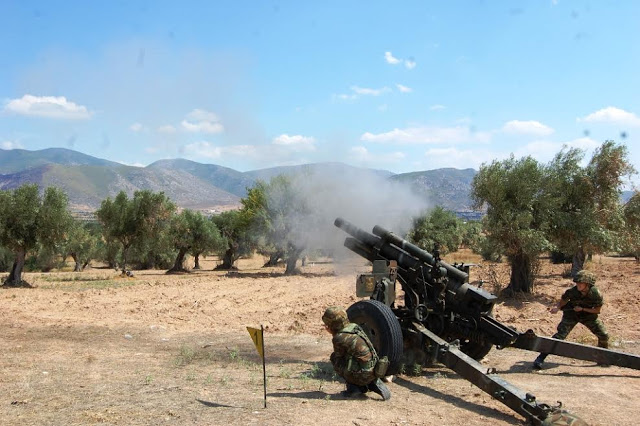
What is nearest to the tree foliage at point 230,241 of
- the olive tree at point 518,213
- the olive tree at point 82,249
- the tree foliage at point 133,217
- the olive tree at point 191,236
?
the olive tree at point 191,236

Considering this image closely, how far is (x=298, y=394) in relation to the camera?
745 centimetres

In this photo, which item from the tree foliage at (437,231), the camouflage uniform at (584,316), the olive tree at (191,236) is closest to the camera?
the camouflage uniform at (584,316)

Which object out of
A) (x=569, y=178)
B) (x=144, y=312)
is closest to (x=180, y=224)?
(x=144, y=312)

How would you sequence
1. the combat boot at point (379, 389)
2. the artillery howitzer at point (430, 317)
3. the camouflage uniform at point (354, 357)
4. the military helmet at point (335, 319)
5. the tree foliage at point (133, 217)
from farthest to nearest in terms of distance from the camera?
the tree foliage at point (133, 217) → the artillery howitzer at point (430, 317) → the military helmet at point (335, 319) → the combat boot at point (379, 389) → the camouflage uniform at point (354, 357)

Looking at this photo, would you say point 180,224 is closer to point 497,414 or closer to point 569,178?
point 569,178

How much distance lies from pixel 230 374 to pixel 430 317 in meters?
3.47

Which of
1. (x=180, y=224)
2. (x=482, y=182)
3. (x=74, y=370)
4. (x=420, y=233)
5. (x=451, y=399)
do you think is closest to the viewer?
(x=451, y=399)

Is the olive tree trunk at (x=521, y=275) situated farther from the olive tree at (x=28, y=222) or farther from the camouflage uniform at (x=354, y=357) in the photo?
the olive tree at (x=28, y=222)

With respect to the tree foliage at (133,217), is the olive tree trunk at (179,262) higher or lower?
lower

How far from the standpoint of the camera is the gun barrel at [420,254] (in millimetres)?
9406

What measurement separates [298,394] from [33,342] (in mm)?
6882

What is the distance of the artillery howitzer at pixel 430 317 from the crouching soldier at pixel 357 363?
653mm

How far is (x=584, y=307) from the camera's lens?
32.5 ft

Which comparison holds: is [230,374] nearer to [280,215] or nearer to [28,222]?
[28,222]
